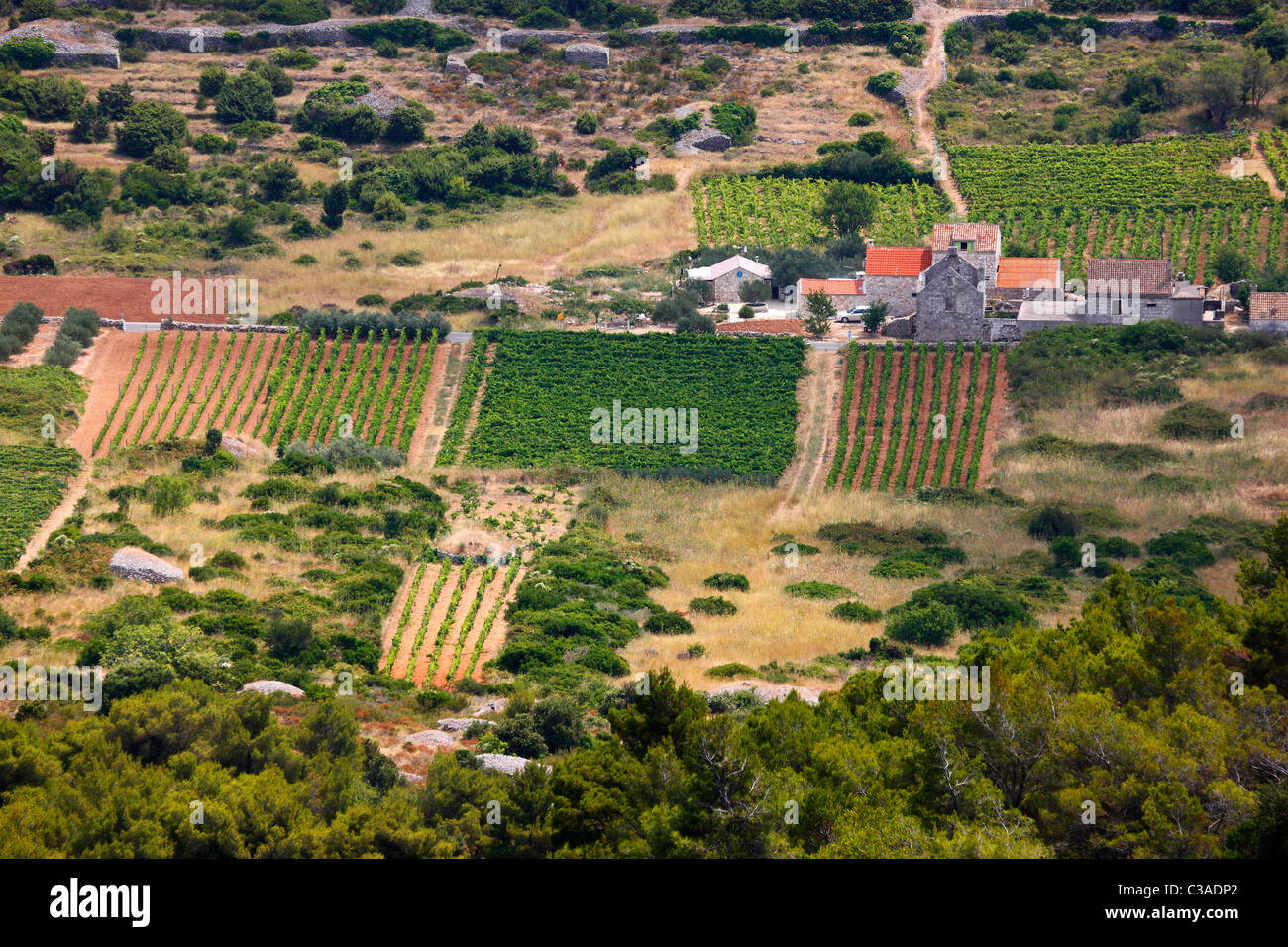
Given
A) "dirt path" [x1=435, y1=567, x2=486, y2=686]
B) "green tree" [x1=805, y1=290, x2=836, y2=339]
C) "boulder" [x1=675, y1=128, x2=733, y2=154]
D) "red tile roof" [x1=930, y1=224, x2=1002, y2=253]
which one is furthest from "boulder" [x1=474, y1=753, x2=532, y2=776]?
"boulder" [x1=675, y1=128, x2=733, y2=154]

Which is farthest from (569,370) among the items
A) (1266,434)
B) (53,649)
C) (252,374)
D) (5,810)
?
(5,810)

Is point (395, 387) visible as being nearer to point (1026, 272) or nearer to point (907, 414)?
point (907, 414)

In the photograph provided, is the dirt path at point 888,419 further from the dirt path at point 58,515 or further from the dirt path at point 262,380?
the dirt path at point 58,515

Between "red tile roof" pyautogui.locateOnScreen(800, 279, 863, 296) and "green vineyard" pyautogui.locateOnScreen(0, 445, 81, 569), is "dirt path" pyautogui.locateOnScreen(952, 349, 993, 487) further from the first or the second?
"green vineyard" pyautogui.locateOnScreen(0, 445, 81, 569)

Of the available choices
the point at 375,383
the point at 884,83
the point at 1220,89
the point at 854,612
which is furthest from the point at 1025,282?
the point at 884,83

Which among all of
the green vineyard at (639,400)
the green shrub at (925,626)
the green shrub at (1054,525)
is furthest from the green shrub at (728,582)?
the green vineyard at (639,400)

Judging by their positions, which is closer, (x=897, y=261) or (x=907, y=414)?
(x=907, y=414)

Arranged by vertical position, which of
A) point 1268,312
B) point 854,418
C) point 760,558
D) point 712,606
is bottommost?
point 712,606

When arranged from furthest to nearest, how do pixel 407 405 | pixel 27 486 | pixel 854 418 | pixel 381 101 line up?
pixel 381 101 → pixel 407 405 → pixel 854 418 → pixel 27 486
